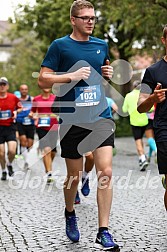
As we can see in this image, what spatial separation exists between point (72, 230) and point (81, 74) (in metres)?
1.48

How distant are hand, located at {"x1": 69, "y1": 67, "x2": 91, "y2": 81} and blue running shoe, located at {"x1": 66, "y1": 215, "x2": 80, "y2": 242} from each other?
1360 mm

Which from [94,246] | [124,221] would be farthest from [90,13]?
[124,221]

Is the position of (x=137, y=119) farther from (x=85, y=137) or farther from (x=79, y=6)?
(x=79, y=6)

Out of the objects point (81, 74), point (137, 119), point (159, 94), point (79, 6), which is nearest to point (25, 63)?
point (137, 119)

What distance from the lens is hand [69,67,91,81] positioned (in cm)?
514

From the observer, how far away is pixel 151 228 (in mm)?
6234

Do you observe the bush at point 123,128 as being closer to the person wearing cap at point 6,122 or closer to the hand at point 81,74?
the person wearing cap at point 6,122

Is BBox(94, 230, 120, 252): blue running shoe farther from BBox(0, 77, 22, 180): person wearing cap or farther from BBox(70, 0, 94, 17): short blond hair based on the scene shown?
BBox(0, 77, 22, 180): person wearing cap

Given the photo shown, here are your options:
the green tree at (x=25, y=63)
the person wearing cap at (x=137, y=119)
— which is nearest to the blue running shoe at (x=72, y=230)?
the person wearing cap at (x=137, y=119)

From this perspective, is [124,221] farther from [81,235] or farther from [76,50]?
[76,50]

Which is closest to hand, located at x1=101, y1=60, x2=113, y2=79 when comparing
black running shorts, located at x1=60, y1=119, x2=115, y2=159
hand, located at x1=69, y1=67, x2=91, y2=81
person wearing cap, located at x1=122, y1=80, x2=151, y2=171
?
hand, located at x1=69, y1=67, x2=91, y2=81

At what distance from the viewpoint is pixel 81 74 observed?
514cm

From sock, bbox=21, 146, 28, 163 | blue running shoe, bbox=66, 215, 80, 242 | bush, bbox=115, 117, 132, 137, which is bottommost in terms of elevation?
bush, bbox=115, 117, 132, 137

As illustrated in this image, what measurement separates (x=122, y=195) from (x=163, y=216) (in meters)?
2.12
